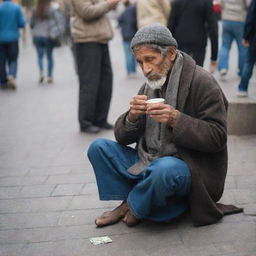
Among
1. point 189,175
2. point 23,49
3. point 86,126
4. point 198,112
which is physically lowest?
point 23,49

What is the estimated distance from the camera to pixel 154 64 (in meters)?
3.32

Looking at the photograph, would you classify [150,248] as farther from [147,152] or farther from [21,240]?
[21,240]

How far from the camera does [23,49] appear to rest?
68.4 feet

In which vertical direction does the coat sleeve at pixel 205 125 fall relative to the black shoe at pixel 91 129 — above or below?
above

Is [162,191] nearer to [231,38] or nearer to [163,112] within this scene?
[163,112]

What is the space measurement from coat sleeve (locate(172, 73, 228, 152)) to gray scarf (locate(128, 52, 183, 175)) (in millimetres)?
142

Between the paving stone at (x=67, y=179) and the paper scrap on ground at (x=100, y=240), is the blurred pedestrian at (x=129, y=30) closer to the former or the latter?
the paving stone at (x=67, y=179)

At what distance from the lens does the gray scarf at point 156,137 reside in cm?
337

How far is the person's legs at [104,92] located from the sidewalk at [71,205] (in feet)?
0.78

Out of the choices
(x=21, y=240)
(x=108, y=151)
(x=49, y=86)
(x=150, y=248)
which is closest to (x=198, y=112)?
(x=108, y=151)

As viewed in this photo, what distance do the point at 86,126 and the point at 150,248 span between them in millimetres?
3396

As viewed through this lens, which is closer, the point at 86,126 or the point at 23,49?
the point at 86,126

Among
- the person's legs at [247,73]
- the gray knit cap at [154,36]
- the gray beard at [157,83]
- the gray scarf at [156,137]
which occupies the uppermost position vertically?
the gray knit cap at [154,36]

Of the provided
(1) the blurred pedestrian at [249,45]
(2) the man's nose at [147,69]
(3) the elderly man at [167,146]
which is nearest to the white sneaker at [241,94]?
(1) the blurred pedestrian at [249,45]
